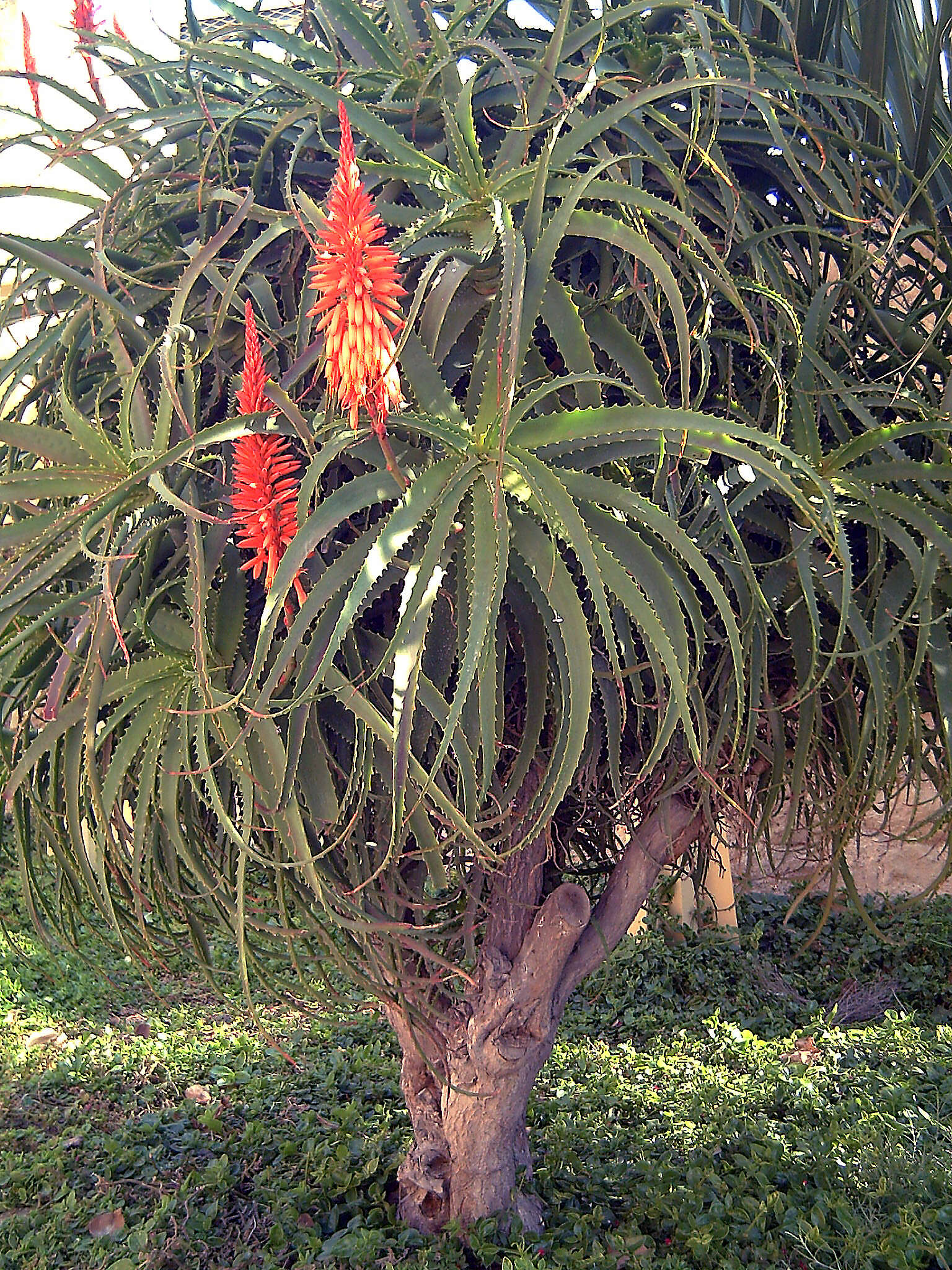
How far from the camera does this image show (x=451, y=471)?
4.19 feet

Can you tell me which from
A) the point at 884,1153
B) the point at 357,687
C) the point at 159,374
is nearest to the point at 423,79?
the point at 159,374

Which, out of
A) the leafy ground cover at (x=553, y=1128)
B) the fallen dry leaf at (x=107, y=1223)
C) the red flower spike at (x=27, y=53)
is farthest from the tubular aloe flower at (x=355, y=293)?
the fallen dry leaf at (x=107, y=1223)

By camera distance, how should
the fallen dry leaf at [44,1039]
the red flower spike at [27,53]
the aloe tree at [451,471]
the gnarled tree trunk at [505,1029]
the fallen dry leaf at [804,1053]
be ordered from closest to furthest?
the aloe tree at [451,471]
the red flower spike at [27,53]
the gnarled tree trunk at [505,1029]
the fallen dry leaf at [804,1053]
the fallen dry leaf at [44,1039]

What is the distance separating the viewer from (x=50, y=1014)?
3914mm

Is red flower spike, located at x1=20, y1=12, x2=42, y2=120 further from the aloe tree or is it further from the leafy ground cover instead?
the leafy ground cover

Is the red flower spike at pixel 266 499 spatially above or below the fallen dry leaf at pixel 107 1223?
above

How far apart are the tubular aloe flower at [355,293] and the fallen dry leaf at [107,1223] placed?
209cm

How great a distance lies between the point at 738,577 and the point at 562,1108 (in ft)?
6.73

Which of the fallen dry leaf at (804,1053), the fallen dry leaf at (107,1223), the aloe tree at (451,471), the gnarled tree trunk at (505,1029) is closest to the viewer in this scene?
the aloe tree at (451,471)

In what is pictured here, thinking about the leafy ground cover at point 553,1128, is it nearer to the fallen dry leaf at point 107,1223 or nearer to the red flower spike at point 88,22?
the fallen dry leaf at point 107,1223

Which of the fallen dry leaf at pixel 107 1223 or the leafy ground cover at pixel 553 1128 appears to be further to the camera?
the fallen dry leaf at pixel 107 1223

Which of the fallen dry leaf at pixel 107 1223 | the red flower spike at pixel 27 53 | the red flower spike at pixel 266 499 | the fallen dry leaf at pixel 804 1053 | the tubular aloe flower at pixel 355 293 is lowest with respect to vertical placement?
the fallen dry leaf at pixel 107 1223

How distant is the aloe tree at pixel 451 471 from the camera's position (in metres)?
1.28

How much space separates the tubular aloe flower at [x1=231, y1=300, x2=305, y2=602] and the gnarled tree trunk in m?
0.99
